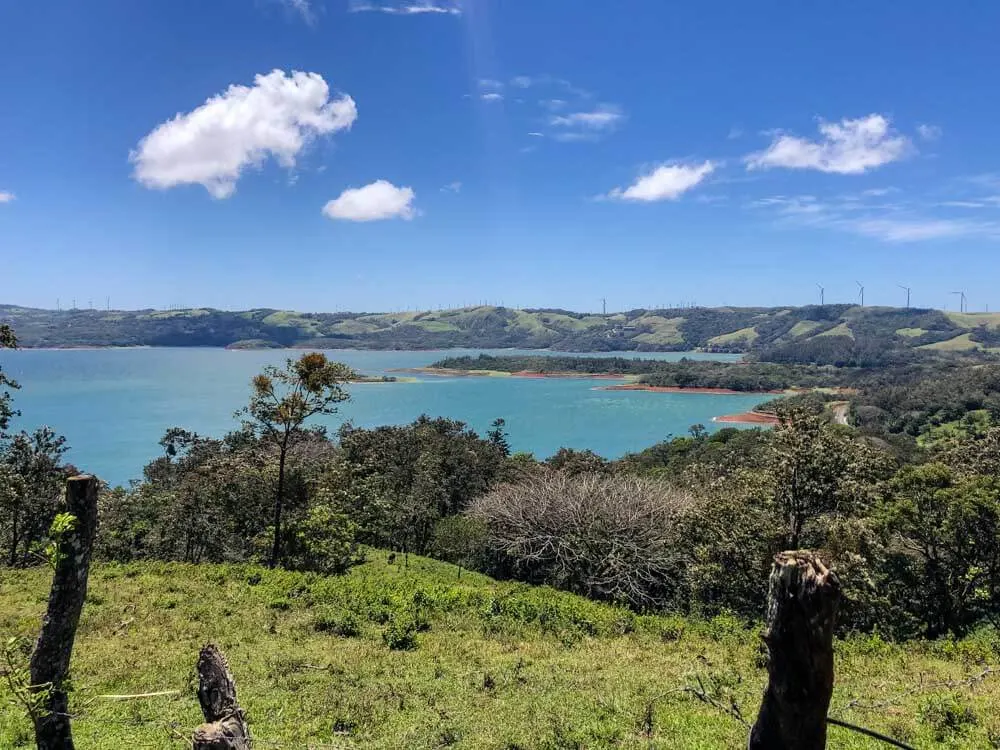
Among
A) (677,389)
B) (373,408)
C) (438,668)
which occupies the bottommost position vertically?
(373,408)

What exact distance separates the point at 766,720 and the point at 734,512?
12388 mm

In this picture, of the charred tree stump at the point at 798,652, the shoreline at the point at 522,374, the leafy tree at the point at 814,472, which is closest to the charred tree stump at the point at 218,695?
the charred tree stump at the point at 798,652

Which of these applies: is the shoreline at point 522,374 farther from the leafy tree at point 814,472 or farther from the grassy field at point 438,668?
the grassy field at point 438,668

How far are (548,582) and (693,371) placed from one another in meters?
133

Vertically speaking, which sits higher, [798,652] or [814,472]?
[798,652]

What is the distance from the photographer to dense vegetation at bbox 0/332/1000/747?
730cm

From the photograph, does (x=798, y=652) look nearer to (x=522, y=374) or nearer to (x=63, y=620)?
(x=63, y=620)

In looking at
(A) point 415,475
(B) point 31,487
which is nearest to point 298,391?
(B) point 31,487

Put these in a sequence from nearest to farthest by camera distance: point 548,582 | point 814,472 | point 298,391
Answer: point 814,472, point 298,391, point 548,582

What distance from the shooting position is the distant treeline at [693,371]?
134 m

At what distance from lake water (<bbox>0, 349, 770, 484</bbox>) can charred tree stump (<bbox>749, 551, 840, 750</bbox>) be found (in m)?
66.0

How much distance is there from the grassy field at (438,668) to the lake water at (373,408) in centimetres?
5378

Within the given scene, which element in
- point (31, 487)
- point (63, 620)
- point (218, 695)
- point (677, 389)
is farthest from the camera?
point (677, 389)

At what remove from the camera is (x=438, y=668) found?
9070 mm
